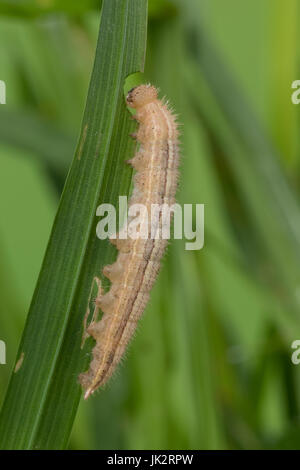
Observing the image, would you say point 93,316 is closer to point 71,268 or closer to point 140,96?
point 71,268

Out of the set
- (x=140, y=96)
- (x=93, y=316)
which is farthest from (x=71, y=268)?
(x=140, y=96)

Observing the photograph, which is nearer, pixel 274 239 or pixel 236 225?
pixel 274 239

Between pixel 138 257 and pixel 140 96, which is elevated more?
pixel 140 96

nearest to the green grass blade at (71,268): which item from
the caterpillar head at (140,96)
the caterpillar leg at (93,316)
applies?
the caterpillar leg at (93,316)

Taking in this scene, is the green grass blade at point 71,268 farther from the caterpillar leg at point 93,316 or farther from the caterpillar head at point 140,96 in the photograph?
the caterpillar head at point 140,96

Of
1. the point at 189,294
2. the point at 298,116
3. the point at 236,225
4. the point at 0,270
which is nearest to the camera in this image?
the point at 189,294
